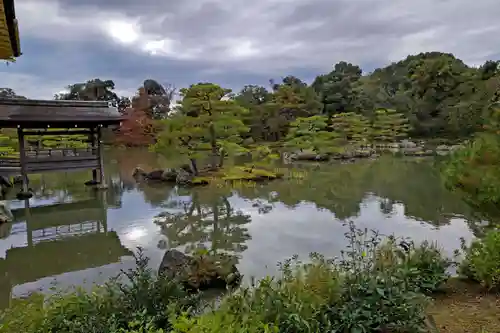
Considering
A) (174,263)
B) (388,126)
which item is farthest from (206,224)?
(388,126)

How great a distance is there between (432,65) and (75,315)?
992 inches

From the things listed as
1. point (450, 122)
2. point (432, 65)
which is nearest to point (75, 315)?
point (450, 122)

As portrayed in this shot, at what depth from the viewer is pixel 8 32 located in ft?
6.89

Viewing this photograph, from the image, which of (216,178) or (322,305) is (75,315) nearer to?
(322,305)

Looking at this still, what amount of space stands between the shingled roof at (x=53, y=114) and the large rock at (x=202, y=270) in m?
6.61

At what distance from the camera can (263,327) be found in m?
2.09

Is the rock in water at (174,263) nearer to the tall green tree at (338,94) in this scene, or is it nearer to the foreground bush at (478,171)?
the foreground bush at (478,171)

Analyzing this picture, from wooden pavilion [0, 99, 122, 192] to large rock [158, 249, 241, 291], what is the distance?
262 inches

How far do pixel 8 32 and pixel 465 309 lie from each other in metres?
3.55

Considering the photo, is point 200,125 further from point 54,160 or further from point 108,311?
point 108,311

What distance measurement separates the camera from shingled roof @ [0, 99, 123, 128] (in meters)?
9.18

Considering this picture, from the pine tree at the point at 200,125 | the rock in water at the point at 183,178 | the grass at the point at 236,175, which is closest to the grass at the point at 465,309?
the grass at the point at 236,175

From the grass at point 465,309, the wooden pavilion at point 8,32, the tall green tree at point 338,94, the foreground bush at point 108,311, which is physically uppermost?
the tall green tree at point 338,94

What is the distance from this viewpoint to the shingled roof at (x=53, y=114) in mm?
9180
